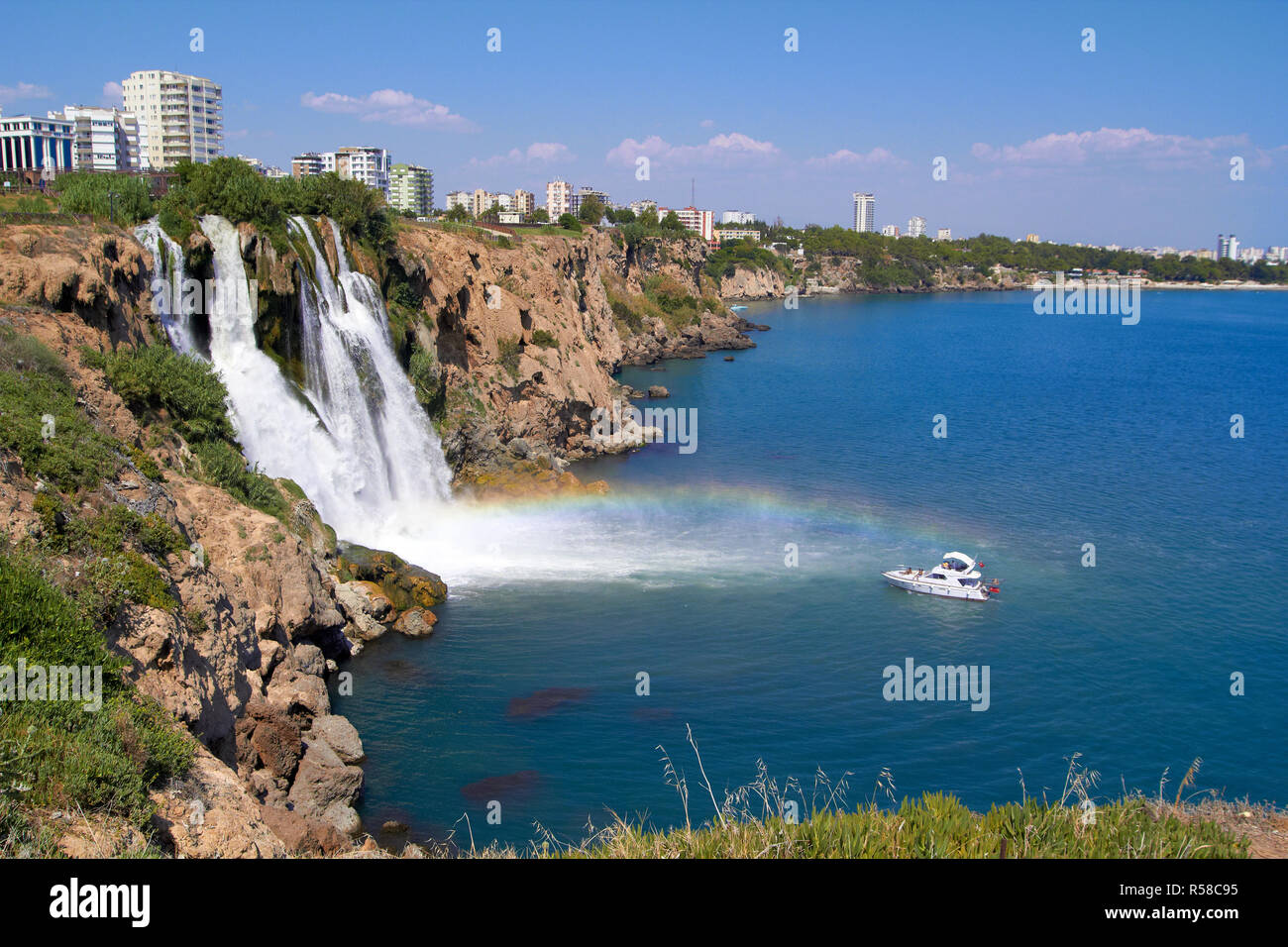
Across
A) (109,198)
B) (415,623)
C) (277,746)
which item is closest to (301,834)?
(277,746)

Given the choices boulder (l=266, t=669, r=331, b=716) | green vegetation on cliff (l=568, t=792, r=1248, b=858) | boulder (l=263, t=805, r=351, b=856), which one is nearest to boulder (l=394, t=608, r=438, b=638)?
boulder (l=266, t=669, r=331, b=716)

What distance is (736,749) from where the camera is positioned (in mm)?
20109

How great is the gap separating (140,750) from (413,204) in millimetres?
139603

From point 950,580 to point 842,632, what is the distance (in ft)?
14.9

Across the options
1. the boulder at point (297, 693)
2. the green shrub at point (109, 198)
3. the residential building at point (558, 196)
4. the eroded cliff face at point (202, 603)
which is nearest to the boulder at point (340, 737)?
the eroded cliff face at point (202, 603)

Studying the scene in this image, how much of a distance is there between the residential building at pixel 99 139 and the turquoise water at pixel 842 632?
82857 millimetres

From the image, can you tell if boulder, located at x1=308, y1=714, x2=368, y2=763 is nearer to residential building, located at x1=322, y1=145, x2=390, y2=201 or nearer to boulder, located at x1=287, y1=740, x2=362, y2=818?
boulder, located at x1=287, y1=740, x2=362, y2=818

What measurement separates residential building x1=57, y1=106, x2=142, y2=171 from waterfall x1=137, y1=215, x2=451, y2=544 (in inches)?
3224

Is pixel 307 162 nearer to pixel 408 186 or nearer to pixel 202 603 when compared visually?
pixel 408 186

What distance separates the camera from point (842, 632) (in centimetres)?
2617

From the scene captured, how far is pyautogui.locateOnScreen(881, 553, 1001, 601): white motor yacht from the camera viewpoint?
28578 millimetres

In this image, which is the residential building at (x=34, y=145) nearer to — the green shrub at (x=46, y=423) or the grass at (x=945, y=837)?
the green shrub at (x=46, y=423)

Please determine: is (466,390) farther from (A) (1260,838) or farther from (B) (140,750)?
(A) (1260,838)

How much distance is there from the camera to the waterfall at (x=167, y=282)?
26375 mm
